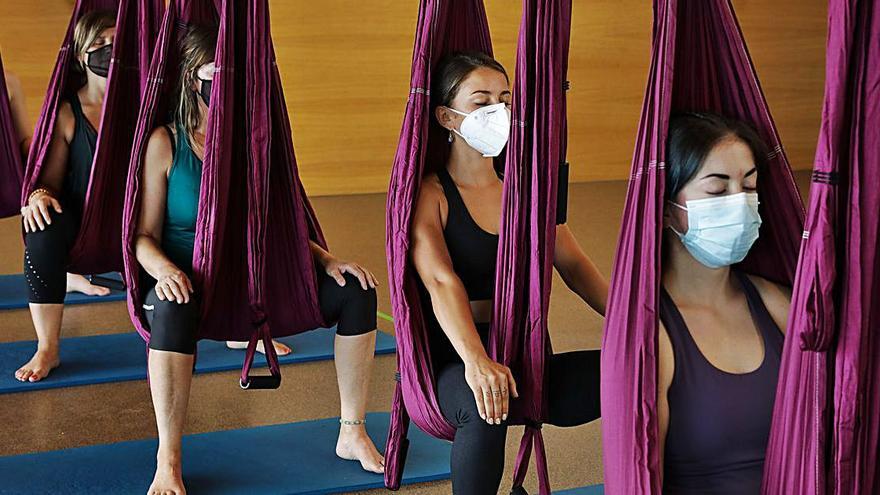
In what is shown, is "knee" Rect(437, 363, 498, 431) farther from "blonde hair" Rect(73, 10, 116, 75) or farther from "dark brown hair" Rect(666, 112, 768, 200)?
"blonde hair" Rect(73, 10, 116, 75)

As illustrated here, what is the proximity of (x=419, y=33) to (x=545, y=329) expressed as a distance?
756 millimetres

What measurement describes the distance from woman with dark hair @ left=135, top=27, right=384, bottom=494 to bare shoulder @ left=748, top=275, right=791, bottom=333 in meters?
1.39

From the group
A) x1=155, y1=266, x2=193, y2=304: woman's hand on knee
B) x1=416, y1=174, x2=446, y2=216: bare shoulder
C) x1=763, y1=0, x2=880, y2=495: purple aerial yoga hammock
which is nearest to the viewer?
x1=763, y1=0, x2=880, y2=495: purple aerial yoga hammock

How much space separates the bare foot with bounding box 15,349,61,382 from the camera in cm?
364

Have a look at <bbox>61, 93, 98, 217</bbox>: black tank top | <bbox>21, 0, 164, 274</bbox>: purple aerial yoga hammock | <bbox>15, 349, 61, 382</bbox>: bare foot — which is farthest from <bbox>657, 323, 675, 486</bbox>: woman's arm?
<bbox>15, 349, 61, 382</bbox>: bare foot

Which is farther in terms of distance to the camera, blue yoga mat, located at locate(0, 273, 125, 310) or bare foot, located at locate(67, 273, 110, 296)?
bare foot, located at locate(67, 273, 110, 296)

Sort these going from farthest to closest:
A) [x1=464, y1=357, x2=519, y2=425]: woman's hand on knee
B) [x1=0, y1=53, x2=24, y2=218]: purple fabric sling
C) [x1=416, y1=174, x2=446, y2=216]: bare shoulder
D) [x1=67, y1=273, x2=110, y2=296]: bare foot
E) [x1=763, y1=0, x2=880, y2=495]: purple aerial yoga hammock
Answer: [x1=67, y1=273, x2=110, y2=296]: bare foot → [x1=0, y1=53, x2=24, y2=218]: purple fabric sling → [x1=416, y1=174, x2=446, y2=216]: bare shoulder → [x1=464, y1=357, x2=519, y2=425]: woman's hand on knee → [x1=763, y1=0, x2=880, y2=495]: purple aerial yoga hammock

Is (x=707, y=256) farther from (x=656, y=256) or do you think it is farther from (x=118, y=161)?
(x=118, y=161)

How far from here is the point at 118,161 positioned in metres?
3.37

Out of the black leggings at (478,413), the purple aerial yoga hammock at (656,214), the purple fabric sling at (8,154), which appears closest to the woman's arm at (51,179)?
the purple fabric sling at (8,154)

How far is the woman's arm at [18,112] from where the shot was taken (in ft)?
13.1

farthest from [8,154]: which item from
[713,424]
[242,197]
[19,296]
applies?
[713,424]

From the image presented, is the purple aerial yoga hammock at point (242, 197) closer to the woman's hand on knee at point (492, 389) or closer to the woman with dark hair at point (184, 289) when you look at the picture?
the woman with dark hair at point (184, 289)

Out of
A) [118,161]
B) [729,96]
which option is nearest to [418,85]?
[729,96]
